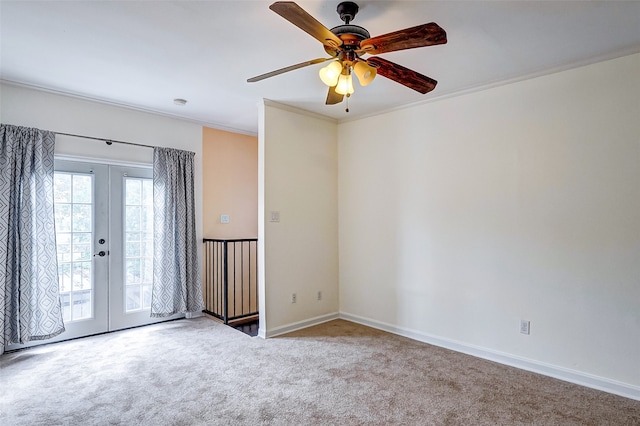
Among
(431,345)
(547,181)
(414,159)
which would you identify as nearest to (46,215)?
(414,159)

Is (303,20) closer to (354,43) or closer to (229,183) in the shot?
(354,43)

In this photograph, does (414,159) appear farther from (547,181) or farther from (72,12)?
(72,12)

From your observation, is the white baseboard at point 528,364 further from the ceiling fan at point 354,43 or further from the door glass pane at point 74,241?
the door glass pane at point 74,241

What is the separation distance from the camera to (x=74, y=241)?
3.87 meters

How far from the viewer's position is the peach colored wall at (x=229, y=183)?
4.94m

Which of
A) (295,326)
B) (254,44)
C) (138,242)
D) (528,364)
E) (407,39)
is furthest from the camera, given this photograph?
(138,242)

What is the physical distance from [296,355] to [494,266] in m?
2.05

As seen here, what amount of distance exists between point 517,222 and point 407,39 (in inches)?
83.0

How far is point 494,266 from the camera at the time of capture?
3330 millimetres

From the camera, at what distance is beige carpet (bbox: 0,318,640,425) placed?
2.36 metres

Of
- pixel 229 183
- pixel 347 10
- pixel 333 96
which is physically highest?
pixel 347 10

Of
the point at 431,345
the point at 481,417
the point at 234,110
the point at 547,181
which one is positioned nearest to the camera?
the point at 481,417

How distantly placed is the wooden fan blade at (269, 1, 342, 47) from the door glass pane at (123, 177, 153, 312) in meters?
3.29

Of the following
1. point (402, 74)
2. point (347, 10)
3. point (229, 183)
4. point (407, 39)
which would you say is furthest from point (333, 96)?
point (229, 183)
